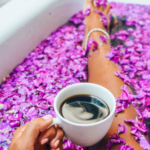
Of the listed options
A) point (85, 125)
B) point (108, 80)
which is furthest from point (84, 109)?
point (108, 80)

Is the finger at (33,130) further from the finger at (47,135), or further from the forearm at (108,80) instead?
the forearm at (108,80)

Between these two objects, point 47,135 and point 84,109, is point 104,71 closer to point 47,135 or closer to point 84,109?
point 84,109

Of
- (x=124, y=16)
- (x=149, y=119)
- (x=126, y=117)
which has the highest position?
(x=124, y=16)

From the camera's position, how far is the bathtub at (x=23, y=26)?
103 centimetres

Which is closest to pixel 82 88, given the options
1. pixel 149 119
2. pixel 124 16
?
pixel 149 119

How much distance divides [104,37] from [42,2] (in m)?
0.53

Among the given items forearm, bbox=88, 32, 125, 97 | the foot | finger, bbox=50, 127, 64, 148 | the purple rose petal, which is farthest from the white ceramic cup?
the foot

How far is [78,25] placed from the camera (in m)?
1.65

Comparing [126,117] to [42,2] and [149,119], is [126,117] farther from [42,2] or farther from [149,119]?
[42,2]

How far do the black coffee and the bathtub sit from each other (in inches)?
24.3

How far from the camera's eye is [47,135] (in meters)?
0.49

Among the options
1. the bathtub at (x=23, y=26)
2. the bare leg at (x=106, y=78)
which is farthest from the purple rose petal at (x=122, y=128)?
the bathtub at (x=23, y=26)

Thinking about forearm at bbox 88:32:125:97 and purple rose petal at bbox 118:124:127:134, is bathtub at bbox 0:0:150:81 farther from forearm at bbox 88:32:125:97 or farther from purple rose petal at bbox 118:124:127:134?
purple rose petal at bbox 118:124:127:134

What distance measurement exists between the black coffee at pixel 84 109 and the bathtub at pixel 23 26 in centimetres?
62
